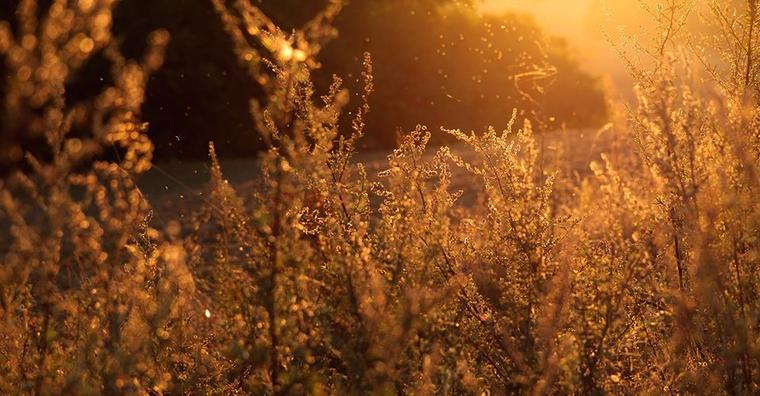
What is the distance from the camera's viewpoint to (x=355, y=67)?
1362 centimetres

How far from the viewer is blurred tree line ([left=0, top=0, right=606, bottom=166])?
12.6m

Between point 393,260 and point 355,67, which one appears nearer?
point 393,260

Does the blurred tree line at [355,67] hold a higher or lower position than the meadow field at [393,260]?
lower

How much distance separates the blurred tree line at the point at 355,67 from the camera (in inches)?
497

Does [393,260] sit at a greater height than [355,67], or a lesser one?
greater

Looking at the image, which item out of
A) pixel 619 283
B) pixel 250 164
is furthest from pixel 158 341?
pixel 250 164

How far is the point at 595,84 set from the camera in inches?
785

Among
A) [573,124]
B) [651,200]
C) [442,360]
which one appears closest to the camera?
[442,360]

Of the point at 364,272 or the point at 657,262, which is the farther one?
the point at 657,262

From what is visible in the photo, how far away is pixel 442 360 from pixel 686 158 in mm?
1029

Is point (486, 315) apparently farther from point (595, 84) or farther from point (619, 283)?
point (595, 84)

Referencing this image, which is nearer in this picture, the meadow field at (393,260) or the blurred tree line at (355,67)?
the meadow field at (393,260)

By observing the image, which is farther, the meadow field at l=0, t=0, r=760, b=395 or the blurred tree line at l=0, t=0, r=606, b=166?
the blurred tree line at l=0, t=0, r=606, b=166

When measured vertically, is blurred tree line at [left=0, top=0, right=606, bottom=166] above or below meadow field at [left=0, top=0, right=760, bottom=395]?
below
